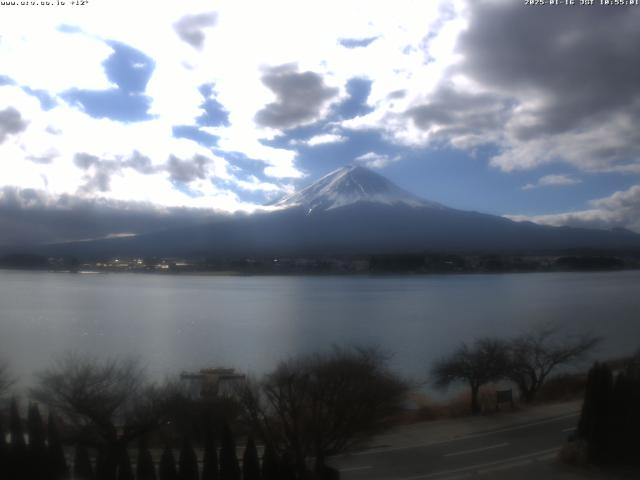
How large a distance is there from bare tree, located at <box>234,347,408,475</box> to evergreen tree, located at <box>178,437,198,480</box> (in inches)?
27.7

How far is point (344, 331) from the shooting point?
46.1 feet

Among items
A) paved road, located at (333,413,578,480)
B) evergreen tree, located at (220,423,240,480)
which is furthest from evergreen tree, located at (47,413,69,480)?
paved road, located at (333,413,578,480)

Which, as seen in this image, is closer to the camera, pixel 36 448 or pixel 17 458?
pixel 17 458

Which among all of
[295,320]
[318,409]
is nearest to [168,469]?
[318,409]

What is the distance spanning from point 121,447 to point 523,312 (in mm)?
15886

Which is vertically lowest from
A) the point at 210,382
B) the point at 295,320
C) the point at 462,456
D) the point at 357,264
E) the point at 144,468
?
the point at 295,320

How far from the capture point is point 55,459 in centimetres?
373

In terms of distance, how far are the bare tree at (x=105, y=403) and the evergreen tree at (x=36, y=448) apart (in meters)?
0.49

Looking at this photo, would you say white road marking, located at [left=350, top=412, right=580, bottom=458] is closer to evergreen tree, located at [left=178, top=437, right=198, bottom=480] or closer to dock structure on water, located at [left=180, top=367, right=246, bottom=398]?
evergreen tree, located at [left=178, top=437, right=198, bottom=480]

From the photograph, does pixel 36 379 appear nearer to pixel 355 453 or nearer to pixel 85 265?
pixel 355 453

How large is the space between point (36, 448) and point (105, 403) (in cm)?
113

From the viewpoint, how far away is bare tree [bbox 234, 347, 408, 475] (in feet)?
14.7

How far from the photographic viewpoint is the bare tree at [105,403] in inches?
178

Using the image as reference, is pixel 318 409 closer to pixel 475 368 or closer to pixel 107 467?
pixel 107 467
